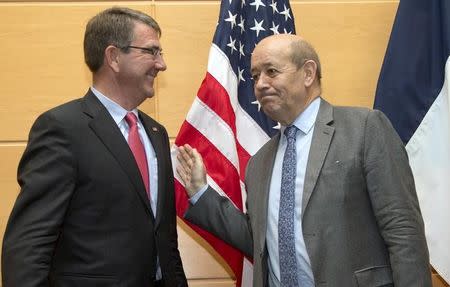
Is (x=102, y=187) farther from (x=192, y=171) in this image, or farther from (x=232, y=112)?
(x=232, y=112)

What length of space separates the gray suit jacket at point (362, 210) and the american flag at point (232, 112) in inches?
28.4

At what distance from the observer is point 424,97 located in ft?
9.39

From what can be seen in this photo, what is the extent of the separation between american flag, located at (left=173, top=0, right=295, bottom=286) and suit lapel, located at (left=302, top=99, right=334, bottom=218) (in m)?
0.68

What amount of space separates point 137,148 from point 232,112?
80 centimetres

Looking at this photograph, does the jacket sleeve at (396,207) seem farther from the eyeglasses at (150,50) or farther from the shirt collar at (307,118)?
the eyeglasses at (150,50)

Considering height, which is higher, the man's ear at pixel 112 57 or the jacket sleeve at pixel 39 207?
the man's ear at pixel 112 57

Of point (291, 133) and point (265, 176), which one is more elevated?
point (291, 133)

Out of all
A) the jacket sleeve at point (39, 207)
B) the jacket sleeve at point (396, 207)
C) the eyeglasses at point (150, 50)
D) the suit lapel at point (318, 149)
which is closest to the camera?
the jacket sleeve at point (39, 207)

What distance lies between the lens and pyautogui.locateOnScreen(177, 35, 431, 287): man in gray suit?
2074mm

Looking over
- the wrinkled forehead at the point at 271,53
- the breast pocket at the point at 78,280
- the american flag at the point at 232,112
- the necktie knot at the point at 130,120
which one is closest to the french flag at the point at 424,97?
the american flag at the point at 232,112

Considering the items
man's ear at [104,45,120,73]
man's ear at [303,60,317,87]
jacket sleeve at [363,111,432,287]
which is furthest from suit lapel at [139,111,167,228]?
jacket sleeve at [363,111,432,287]

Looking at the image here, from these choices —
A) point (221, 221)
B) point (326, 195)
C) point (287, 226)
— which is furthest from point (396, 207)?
point (221, 221)

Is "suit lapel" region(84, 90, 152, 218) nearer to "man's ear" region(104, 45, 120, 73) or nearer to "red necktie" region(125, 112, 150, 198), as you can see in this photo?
"red necktie" region(125, 112, 150, 198)

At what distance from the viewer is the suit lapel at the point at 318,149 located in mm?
2131
